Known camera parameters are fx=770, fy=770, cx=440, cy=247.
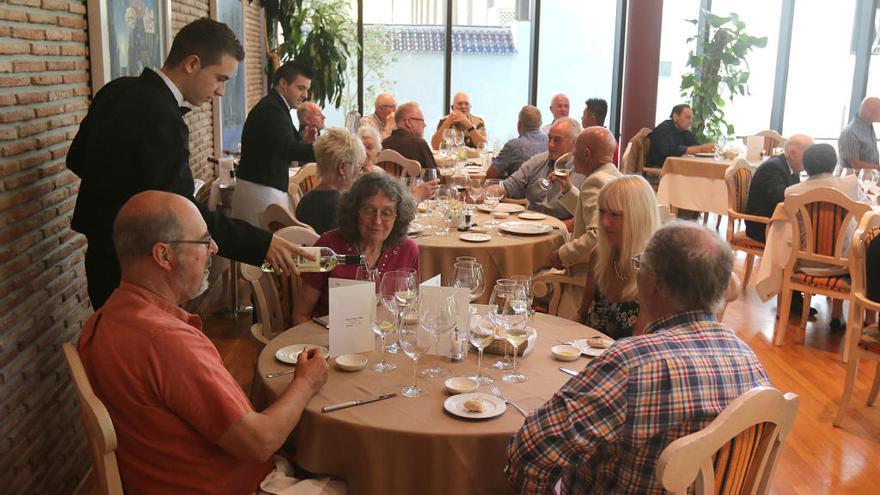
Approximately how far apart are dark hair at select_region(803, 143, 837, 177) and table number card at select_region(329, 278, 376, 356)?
4259mm

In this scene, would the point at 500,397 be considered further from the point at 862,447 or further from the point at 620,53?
the point at 620,53

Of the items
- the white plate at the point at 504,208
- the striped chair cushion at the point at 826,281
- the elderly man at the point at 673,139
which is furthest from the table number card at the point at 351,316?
the elderly man at the point at 673,139

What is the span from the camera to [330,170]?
4352 millimetres

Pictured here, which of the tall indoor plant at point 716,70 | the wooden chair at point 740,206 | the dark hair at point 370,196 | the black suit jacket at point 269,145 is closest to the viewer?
the dark hair at point 370,196

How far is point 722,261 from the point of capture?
182cm

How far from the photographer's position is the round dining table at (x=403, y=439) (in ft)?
6.68

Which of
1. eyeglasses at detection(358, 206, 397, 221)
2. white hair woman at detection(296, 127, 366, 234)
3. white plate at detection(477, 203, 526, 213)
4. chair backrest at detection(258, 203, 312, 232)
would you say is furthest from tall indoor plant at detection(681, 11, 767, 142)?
eyeglasses at detection(358, 206, 397, 221)

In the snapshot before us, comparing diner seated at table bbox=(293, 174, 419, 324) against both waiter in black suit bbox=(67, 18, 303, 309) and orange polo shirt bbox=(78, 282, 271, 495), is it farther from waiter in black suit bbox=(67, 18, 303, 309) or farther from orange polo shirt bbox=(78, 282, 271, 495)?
orange polo shirt bbox=(78, 282, 271, 495)

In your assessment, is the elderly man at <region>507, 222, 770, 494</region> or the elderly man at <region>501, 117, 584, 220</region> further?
the elderly man at <region>501, 117, 584, 220</region>

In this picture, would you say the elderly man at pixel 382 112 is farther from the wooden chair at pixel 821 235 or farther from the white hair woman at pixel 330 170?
the wooden chair at pixel 821 235

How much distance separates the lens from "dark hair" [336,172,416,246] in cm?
329

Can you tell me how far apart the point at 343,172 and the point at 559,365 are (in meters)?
2.22

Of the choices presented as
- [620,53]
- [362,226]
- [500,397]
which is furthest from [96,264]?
[620,53]

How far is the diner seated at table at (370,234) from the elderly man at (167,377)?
1.15 meters
